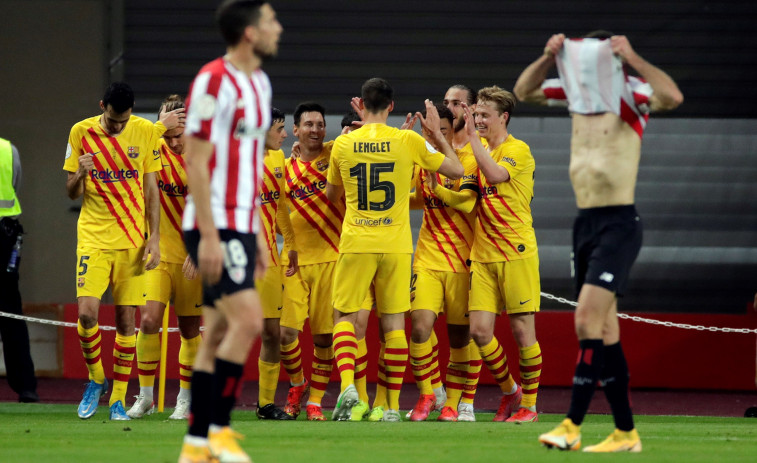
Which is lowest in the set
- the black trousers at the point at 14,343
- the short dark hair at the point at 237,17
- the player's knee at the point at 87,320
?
the black trousers at the point at 14,343

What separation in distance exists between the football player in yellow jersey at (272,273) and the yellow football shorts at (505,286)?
1347 millimetres

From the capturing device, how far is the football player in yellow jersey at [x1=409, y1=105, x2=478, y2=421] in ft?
25.7

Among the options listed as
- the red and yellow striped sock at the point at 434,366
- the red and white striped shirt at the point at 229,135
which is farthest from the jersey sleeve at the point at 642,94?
the red and yellow striped sock at the point at 434,366

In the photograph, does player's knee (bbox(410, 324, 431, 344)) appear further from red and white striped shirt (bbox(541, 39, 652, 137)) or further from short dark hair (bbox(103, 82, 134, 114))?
red and white striped shirt (bbox(541, 39, 652, 137))

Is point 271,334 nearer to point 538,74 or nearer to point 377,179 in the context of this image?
point 377,179

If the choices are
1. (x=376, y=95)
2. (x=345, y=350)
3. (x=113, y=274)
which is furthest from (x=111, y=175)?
(x=345, y=350)

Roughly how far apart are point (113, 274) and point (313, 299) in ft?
4.79

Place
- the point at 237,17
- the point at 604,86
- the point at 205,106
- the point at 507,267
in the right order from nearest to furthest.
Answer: the point at 205,106 < the point at 237,17 < the point at 604,86 < the point at 507,267

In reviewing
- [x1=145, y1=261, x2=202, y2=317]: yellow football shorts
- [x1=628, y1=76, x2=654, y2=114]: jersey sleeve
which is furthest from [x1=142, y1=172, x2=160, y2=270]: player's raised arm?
[x1=628, y1=76, x2=654, y2=114]: jersey sleeve

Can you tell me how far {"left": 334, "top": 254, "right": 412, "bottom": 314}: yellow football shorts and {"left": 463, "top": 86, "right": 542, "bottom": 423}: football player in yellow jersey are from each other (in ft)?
2.11

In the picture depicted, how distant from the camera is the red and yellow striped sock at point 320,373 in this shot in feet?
25.7

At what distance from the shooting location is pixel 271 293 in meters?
7.80

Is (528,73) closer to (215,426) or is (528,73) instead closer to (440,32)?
(215,426)

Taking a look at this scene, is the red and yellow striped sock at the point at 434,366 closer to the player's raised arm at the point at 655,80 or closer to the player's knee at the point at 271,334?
the player's knee at the point at 271,334
